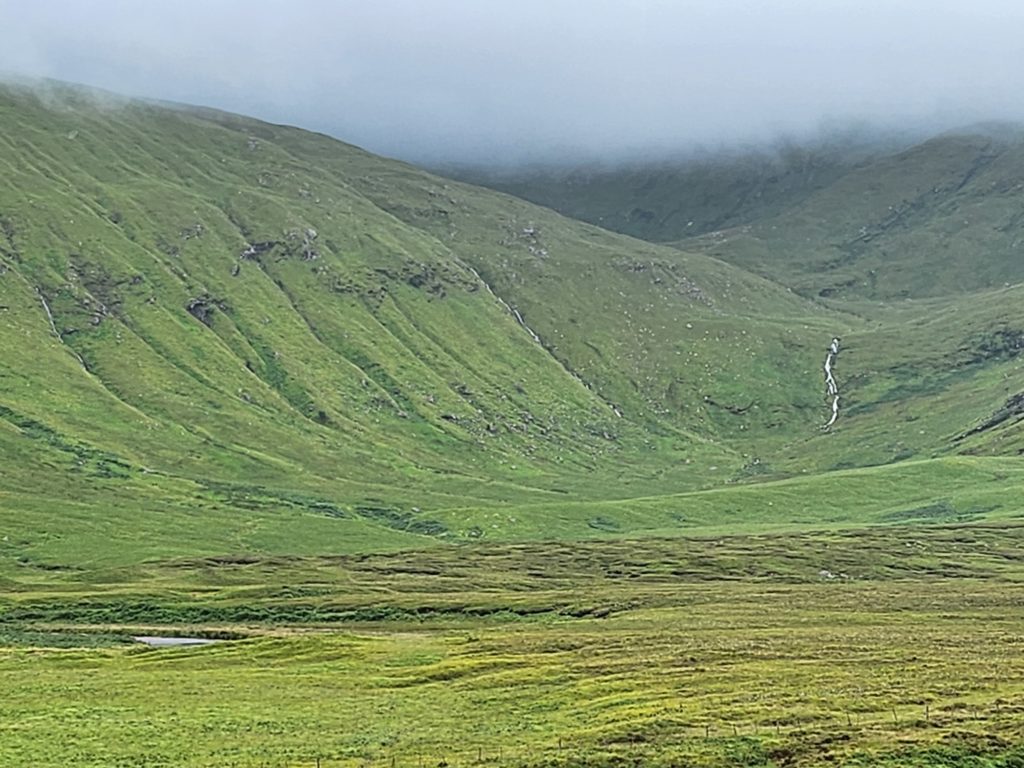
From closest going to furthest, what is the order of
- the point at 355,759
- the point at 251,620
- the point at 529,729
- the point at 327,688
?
the point at 355,759 < the point at 529,729 < the point at 327,688 < the point at 251,620

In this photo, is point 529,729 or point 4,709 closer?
point 529,729

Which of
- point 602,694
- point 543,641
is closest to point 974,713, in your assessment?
point 602,694

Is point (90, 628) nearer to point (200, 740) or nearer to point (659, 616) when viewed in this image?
point (659, 616)

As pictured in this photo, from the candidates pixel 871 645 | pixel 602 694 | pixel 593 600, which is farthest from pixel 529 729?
pixel 593 600

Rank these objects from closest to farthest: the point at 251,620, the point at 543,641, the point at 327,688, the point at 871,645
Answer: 1. the point at 327,688
2. the point at 871,645
3. the point at 543,641
4. the point at 251,620

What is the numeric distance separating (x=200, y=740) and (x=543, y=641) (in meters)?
51.5

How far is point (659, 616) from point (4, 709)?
86.1 m

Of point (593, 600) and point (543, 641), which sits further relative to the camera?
point (593, 600)

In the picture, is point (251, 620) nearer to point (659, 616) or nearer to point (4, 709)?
point (659, 616)

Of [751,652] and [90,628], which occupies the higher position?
[751,652]

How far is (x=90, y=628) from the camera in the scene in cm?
15875

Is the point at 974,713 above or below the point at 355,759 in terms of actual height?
above

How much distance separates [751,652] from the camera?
108 metres

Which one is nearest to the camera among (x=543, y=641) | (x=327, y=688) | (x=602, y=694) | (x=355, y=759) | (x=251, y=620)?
(x=355, y=759)
